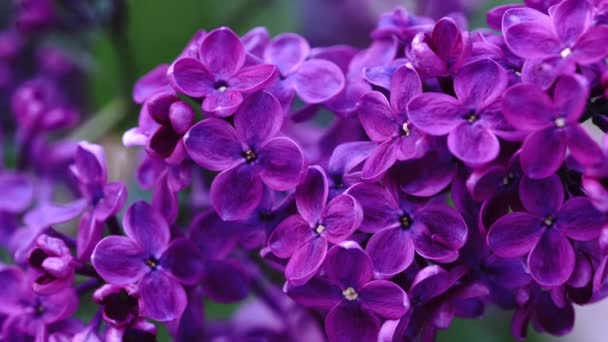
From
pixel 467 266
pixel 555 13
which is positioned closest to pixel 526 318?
pixel 467 266

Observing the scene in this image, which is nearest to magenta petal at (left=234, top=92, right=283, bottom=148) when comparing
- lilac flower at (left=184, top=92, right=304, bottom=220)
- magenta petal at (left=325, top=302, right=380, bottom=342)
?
lilac flower at (left=184, top=92, right=304, bottom=220)

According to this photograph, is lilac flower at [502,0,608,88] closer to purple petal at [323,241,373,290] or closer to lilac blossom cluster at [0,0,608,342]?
lilac blossom cluster at [0,0,608,342]

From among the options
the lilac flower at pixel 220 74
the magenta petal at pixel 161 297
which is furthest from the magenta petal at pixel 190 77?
the magenta petal at pixel 161 297

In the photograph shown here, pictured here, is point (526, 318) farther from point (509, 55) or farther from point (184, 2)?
point (184, 2)

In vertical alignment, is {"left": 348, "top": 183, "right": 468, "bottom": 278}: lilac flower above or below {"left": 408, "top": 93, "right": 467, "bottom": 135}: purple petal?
below

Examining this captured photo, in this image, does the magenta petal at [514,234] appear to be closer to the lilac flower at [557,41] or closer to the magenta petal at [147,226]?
the lilac flower at [557,41]
